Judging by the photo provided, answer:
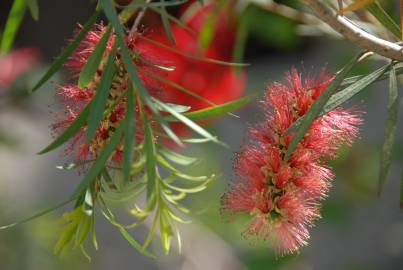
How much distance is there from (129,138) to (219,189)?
58.9 inches

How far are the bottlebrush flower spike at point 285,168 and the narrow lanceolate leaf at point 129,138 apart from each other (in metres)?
0.13

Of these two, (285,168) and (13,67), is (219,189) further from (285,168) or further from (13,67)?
(285,168)

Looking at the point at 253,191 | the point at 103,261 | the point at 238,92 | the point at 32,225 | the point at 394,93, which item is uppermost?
the point at 394,93

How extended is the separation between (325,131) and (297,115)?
0.02 metres

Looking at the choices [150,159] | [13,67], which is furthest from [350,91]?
[13,67]

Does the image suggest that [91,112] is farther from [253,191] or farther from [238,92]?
[238,92]

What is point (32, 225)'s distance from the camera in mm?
1824

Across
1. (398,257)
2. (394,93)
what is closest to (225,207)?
(394,93)

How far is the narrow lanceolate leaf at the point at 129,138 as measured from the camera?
1.52 feet

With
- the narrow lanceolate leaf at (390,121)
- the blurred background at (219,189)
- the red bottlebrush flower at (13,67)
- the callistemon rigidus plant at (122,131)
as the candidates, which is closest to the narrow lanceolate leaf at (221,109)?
the callistemon rigidus plant at (122,131)

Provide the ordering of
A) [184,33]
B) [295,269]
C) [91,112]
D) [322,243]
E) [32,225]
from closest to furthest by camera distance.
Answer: [91,112]
[184,33]
[32,225]
[295,269]
[322,243]

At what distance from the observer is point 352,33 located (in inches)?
21.1

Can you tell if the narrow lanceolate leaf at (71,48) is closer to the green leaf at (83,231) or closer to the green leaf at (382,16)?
the green leaf at (83,231)

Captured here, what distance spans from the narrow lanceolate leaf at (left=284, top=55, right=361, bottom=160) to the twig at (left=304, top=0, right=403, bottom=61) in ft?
0.08
